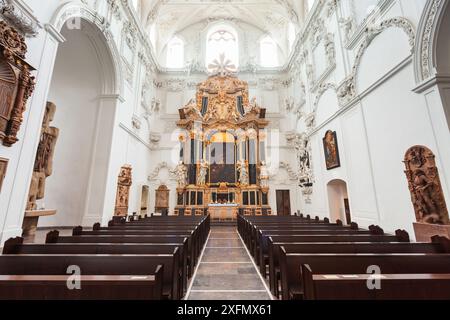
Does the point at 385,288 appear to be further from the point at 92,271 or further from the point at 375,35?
the point at 375,35

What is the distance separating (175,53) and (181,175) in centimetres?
898

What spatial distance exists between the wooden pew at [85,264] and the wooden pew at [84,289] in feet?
1.45

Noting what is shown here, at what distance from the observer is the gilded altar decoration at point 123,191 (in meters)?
8.25

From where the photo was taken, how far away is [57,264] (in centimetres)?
190

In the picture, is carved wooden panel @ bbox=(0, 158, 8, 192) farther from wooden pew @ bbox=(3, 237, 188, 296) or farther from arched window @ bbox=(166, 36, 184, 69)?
arched window @ bbox=(166, 36, 184, 69)

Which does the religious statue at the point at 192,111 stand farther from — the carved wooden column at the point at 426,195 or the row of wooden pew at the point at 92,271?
the row of wooden pew at the point at 92,271

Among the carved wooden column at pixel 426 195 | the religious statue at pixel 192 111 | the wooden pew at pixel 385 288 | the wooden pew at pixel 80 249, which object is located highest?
the religious statue at pixel 192 111

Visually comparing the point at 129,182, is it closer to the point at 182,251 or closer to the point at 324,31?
the point at 182,251

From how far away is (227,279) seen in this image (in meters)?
3.24

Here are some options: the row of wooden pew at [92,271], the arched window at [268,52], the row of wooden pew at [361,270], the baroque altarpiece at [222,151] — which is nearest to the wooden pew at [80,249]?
the row of wooden pew at [92,271]

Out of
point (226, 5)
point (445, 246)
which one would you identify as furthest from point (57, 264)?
point (226, 5)

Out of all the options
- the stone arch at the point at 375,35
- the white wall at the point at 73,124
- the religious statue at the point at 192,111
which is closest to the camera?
the stone arch at the point at 375,35
